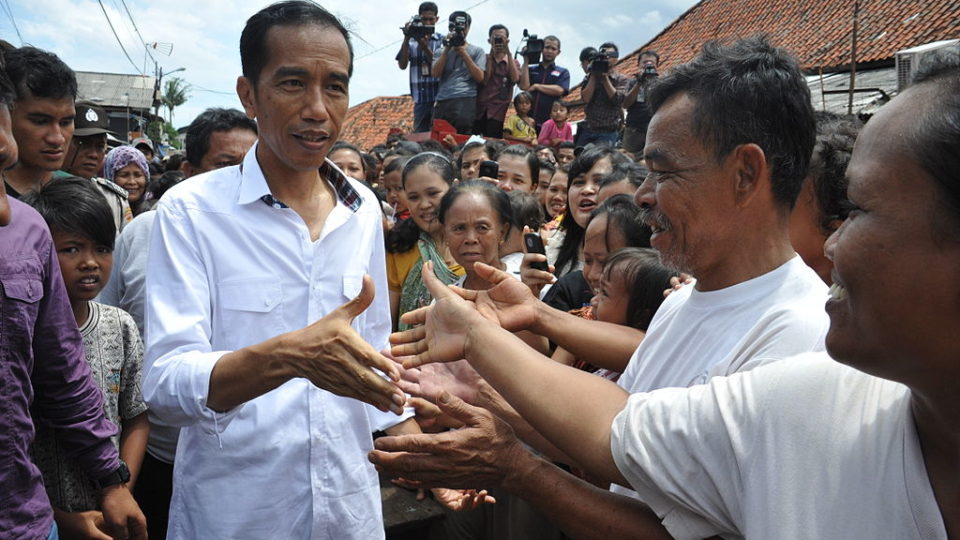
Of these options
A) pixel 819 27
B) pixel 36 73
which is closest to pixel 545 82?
pixel 36 73

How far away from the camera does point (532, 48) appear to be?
36.7 ft

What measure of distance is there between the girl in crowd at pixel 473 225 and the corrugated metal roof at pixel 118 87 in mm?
39081

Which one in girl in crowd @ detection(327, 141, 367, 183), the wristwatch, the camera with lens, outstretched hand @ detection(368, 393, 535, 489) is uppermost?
the camera with lens

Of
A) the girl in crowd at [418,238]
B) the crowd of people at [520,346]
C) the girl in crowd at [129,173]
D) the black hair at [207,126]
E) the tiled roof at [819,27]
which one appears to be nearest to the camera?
the crowd of people at [520,346]

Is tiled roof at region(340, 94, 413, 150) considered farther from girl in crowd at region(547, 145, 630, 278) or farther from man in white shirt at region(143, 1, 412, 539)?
man in white shirt at region(143, 1, 412, 539)

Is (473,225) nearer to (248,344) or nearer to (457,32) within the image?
(248,344)

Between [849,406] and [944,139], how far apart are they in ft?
1.59

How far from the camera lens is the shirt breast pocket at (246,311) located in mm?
1994

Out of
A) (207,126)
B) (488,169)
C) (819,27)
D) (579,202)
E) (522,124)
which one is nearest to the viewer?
(207,126)

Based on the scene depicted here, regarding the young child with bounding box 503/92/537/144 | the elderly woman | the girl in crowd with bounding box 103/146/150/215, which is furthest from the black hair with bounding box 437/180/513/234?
the young child with bounding box 503/92/537/144

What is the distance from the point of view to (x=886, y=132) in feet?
3.61

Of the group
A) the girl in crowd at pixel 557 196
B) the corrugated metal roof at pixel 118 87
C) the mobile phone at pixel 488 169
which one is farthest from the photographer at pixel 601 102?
the corrugated metal roof at pixel 118 87

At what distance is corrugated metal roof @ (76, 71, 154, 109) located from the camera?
3909 cm

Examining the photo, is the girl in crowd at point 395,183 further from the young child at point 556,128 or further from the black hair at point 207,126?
the young child at point 556,128
